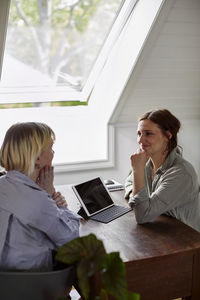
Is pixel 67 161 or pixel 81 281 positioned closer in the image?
pixel 81 281

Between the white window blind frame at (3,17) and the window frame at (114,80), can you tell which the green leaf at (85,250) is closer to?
the white window blind frame at (3,17)

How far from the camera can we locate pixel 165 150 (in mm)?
2365

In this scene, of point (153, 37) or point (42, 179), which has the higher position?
point (153, 37)

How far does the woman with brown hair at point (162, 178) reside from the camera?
2060mm

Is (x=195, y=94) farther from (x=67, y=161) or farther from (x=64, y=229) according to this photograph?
(x=64, y=229)

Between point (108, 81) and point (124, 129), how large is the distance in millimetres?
464

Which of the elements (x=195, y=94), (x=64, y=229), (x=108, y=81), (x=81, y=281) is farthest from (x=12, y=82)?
(x=81, y=281)

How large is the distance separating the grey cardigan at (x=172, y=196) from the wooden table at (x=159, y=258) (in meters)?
0.12

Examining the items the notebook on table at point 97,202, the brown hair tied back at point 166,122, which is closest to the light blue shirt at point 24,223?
the notebook on table at point 97,202

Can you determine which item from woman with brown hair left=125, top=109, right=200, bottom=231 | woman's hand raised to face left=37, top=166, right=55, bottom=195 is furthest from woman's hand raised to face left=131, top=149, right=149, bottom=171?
woman's hand raised to face left=37, top=166, right=55, bottom=195

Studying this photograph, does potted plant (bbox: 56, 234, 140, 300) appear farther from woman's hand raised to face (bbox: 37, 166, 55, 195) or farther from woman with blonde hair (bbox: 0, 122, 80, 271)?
woman's hand raised to face (bbox: 37, 166, 55, 195)

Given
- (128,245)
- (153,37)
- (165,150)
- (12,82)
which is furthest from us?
(12,82)

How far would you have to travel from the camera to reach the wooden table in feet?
5.46

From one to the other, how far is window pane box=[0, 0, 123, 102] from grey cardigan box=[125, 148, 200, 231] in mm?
Result: 1473
